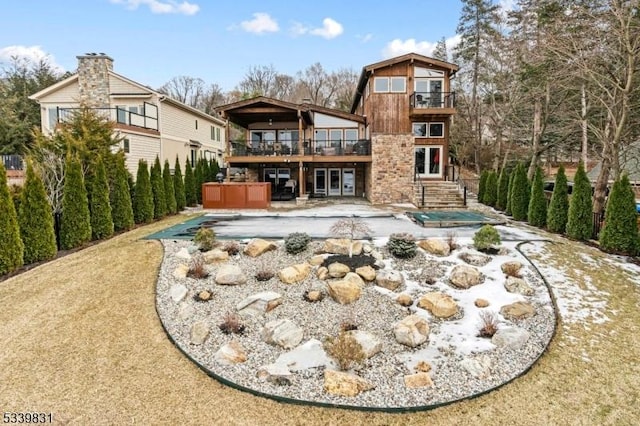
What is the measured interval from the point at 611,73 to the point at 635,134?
4342mm

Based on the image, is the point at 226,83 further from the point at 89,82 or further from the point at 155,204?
the point at 155,204

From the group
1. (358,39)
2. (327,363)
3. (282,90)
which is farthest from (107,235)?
(282,90)

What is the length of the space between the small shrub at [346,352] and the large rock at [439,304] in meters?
1.65

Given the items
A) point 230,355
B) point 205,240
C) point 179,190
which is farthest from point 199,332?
point 179,190

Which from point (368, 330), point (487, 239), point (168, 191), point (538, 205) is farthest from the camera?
point (168, 191)

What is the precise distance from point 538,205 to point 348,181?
39.2ft

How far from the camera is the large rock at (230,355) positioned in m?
5.07

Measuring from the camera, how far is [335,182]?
2311cm

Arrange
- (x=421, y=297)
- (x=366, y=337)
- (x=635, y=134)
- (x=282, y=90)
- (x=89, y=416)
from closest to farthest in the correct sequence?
(x=89, y=416) < (x=366, y=337) < (x=421, y=297) < (x=635, y=134) < (x=282, y=90)

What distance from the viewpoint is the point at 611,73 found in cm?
1129

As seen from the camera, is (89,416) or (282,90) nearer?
(89,416)

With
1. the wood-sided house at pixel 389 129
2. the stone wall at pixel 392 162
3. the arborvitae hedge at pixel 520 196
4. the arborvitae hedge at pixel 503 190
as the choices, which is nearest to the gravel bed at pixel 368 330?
the arborvitae hedge at pixel 520 196

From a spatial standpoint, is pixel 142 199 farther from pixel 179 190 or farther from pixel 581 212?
pixel 581 212

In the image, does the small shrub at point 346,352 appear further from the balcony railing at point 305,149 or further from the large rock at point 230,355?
the balcony railing at point 305,149
